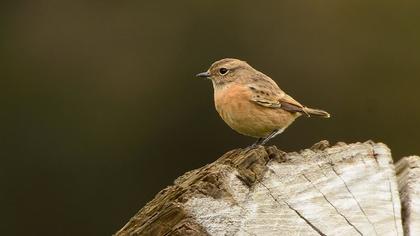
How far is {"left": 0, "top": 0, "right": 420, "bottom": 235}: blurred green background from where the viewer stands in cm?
1766

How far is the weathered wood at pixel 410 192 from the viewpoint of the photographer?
650cm

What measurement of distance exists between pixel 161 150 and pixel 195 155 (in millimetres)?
622

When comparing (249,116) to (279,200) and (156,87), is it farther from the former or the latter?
(156,87)

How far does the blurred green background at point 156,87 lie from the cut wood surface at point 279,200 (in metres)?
10.2

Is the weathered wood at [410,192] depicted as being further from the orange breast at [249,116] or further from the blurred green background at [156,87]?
the blurred green background at [156,87]

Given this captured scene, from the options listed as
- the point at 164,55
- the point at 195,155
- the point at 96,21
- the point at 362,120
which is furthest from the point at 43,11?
the point at 362,120

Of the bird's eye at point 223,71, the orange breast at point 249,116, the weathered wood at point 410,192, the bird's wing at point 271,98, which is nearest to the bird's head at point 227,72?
the bird's eye at point 223,71

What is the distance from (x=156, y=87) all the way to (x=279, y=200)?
1238 centimetres

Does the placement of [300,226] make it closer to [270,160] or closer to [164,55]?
[270,160]

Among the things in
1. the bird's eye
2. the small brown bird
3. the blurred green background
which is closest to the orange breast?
the small brown bird

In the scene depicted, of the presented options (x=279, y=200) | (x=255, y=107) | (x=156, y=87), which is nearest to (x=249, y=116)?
(x=255, y=107)

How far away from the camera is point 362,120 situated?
17.5 meters

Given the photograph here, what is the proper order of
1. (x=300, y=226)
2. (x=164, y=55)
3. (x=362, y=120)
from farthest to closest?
(x=164, y=55) < (x=362, y=120) < (x=300, y=226)

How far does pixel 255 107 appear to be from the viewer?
1040cm
